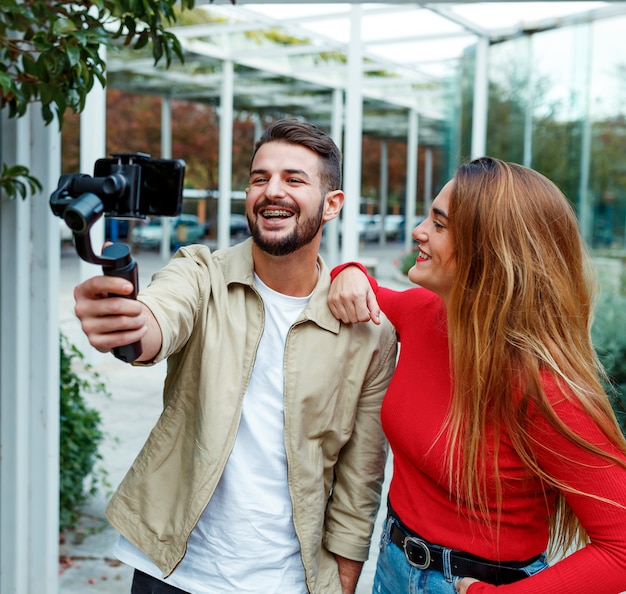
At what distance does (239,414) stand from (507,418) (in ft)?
2.03

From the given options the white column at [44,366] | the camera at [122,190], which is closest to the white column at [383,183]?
the white column at [44,366]

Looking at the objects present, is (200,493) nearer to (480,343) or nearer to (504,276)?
(480,343)

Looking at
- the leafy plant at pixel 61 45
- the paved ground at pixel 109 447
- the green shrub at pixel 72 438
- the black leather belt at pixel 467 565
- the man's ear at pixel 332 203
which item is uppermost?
the leafy plant at pixel 61 45

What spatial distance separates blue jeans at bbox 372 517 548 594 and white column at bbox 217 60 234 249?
10.1m

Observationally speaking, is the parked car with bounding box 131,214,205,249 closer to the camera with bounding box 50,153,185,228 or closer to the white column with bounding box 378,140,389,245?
the white column with bounding box 378,140,389,245

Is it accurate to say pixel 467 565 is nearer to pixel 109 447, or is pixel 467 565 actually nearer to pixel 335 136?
pixel 109 447

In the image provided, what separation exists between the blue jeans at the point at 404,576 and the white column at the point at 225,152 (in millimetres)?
10129

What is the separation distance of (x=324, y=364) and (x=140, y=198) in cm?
84

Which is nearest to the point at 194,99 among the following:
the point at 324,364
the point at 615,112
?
the point at 615,112

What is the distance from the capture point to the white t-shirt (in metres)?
1.86

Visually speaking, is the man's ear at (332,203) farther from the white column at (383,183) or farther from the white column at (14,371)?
the white column at (383,183)

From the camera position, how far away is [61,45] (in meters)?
2.26

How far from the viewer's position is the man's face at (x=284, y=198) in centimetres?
194

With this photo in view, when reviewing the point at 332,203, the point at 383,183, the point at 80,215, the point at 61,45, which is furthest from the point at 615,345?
the point at 383,183
